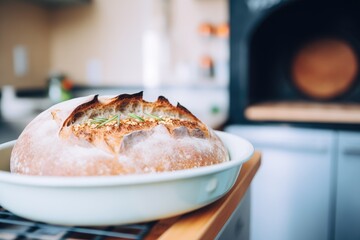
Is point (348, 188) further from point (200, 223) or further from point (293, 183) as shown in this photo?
point (200, 223)

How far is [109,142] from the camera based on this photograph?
47 cm

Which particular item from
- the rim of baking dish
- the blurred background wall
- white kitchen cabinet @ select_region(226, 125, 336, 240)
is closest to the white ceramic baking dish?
the rim of baking dish

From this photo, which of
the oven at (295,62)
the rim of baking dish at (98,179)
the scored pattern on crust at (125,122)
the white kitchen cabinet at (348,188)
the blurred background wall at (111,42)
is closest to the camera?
the rim of baking dish at (98,179)

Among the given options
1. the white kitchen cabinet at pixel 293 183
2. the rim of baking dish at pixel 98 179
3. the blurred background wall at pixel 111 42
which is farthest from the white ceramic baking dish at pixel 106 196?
the blurred background wall at pixel 111 42

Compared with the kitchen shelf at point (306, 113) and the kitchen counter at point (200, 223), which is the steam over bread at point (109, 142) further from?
the kitchen shelf at point (306, 113)

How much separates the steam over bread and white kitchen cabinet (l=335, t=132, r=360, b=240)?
1.02 metres

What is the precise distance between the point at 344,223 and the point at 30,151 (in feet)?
4.46

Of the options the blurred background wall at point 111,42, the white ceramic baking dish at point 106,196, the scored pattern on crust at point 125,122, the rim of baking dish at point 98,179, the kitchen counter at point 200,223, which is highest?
A: the blurred background wall at point 111,42

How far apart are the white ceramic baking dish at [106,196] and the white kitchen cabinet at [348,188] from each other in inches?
44.4

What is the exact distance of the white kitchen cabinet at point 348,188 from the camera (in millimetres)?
1394

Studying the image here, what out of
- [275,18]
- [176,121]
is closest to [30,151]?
[176,121]

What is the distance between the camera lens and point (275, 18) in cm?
178

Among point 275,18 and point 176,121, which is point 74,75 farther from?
point 176,121

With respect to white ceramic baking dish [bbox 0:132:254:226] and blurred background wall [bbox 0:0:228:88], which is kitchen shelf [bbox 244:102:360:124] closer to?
blurred background wall [bbox 0:0:228:88]
